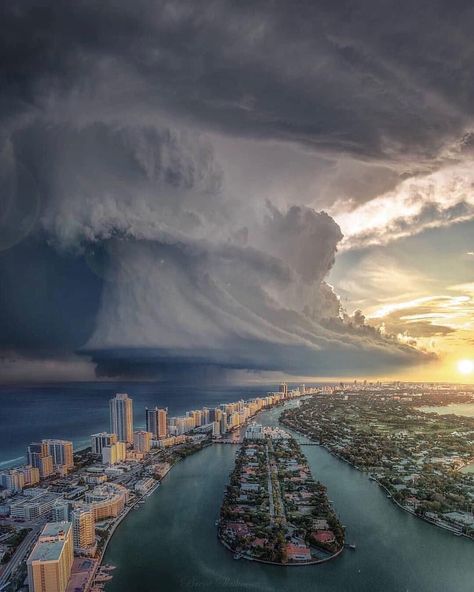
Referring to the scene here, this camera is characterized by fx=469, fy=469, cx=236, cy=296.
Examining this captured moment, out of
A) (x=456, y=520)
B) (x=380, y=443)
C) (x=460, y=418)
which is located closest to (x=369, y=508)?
(x=456, y=520)

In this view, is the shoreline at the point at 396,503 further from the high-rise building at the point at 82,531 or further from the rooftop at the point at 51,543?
the rooftop at the point at 51,543

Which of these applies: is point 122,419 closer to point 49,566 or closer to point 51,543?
point 51,543

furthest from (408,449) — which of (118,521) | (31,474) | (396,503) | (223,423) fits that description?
(31,474)

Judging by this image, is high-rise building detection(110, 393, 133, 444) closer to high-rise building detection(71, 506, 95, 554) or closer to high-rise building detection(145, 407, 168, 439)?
high-rise building detection(145, 407, 168, 439)

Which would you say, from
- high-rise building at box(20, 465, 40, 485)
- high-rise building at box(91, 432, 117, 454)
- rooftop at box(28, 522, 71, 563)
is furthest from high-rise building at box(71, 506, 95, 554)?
high-rise building at box(91, 432, 117, 454)

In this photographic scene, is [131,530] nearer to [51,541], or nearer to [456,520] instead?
[51,541]

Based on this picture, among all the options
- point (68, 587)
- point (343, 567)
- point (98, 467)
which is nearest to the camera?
point (68, 587)
